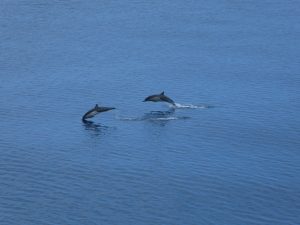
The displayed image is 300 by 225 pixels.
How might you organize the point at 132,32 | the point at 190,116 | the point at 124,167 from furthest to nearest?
1. the point at 132,32
2. the point at 190,116
3. the point at 124,167

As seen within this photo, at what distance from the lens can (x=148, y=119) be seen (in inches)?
4808

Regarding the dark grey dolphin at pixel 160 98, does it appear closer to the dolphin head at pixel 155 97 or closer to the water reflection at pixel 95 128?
the dolphin head at pixel 155 97

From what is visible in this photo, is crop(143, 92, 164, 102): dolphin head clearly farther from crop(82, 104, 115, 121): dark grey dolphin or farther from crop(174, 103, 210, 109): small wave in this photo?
crop(82, 104, 115, 121): dark grey dolphin

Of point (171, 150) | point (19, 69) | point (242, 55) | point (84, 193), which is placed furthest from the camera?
point (242, 55)

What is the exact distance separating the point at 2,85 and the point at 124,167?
43.5m

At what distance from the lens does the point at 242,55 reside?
16300 cm

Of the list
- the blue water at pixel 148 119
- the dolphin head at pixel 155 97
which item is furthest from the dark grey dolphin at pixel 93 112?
the dolphin head at pixel 155 97

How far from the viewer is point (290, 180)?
98.8 metres

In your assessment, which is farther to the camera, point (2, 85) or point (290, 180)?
point (2, 85)

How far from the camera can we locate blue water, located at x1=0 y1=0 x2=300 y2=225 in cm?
9269

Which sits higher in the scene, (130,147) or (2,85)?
(2,85)

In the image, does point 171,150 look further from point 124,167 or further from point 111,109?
point 111,109

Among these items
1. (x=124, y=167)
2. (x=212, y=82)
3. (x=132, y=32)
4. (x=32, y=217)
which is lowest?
(x=32, y=217)

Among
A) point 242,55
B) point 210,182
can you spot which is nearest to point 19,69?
point 242,55
